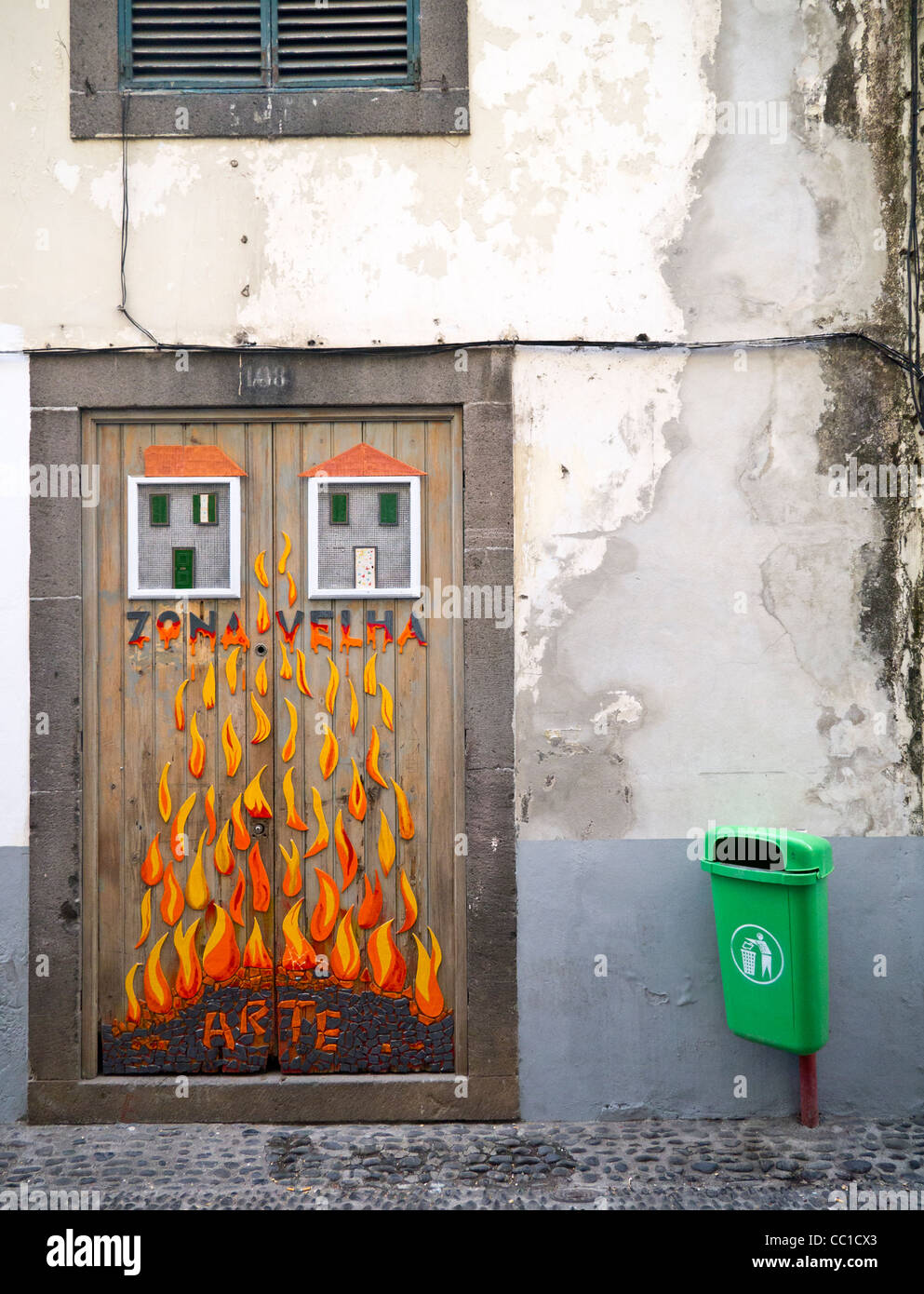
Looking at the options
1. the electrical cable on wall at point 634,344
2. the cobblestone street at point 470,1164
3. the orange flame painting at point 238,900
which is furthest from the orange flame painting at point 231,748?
the electrical cable on wall at point 634,344

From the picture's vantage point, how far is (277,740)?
416 cm

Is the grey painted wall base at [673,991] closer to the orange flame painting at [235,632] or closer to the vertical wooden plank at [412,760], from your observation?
the vertical wooden plank at [412,760]

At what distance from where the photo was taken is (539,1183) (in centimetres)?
359

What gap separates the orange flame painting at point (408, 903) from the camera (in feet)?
13.6

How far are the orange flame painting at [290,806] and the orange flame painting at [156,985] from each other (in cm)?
74

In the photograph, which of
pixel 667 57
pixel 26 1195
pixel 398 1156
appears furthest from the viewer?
pixel 667 57

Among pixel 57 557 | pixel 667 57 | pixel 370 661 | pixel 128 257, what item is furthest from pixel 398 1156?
pixel 667 57

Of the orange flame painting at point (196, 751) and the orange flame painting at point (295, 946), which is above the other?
the orange flame painting at point (196, 751)

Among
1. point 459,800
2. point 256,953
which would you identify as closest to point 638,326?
point 459,800

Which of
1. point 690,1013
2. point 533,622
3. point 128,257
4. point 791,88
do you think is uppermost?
point 791,88

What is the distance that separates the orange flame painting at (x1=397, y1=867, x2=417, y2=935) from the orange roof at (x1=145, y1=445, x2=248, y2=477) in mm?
1911

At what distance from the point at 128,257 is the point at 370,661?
6.59ft

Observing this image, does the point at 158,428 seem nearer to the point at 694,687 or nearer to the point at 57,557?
the point at 57,557

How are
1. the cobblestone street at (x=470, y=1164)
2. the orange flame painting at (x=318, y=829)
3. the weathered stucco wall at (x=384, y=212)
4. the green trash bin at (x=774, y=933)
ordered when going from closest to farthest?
the cobblestone street at (x=470, y=1164) < the green trash bin at (x=774, y=933) < the weathered stucco wall at (x=384, y=212) < the orange flame painting at (x=318, y=829)
